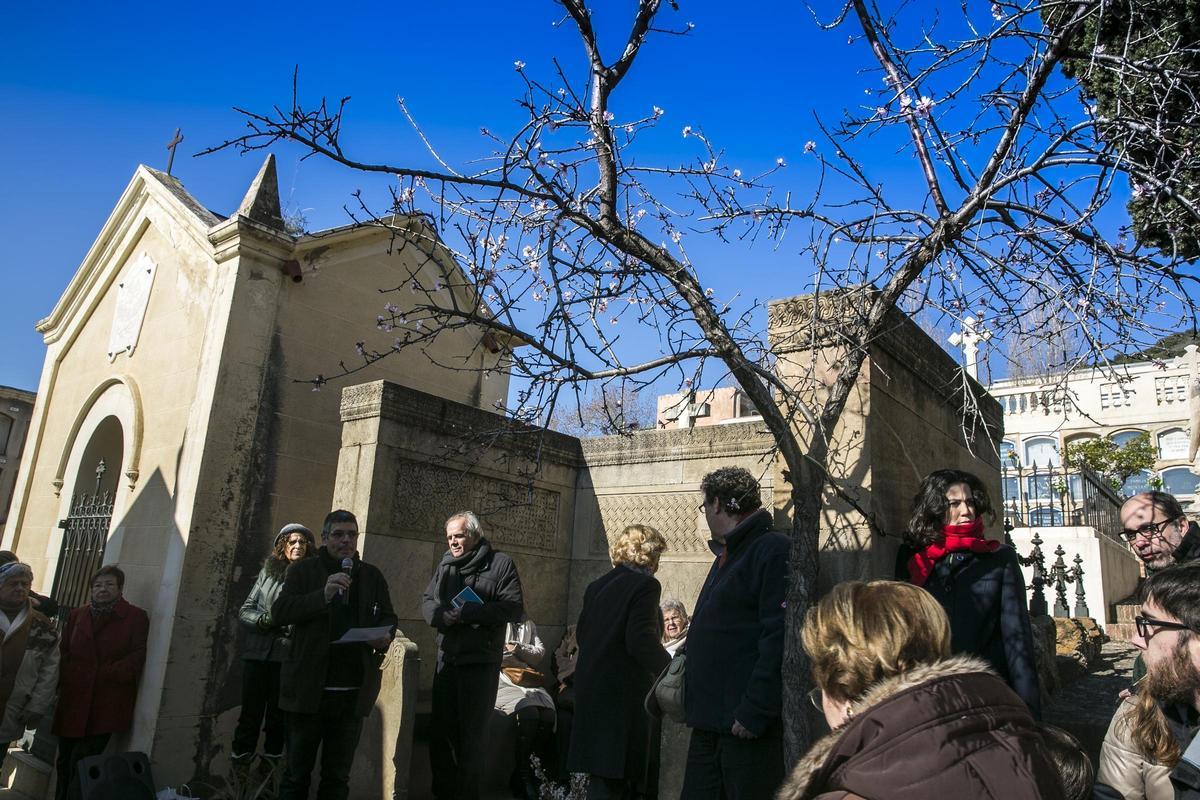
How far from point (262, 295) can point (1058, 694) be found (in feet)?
23.3

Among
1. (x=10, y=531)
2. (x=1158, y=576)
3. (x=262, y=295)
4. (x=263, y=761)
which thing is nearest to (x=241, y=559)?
(x=263, y=761)

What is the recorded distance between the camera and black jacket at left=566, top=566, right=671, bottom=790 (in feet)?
13.4

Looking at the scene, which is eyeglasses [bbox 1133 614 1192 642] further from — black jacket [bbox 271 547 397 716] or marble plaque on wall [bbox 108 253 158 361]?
marble plaque on wall [bbox 108 253 158 361]

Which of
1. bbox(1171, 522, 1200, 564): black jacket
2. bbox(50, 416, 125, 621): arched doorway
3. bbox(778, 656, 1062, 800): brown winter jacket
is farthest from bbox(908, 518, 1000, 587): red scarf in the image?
bbox(50, 416, 125, 621): arched doorway

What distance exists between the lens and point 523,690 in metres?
6.23

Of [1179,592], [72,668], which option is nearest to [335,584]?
[72,668]

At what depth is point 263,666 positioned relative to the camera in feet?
19.6

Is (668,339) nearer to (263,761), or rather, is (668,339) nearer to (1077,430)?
(263,761)

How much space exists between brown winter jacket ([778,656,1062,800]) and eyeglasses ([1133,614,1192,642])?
3.21 feet

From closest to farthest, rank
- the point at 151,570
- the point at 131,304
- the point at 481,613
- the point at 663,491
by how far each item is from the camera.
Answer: the point at 481,613 < the point at 663,491 < the point at 151,570 < the point at 131,304

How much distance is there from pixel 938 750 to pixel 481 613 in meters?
3.81

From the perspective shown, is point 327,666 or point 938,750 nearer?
point 938,750

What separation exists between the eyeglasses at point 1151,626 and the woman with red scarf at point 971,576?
450 mm

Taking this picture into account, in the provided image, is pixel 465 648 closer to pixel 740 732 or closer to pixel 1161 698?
pixel 740 732
